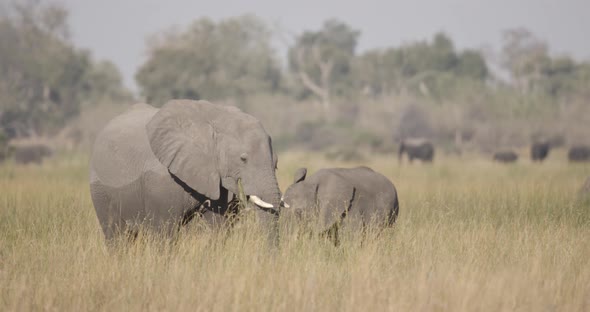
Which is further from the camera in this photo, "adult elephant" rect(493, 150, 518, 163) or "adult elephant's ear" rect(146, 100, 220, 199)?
"adult elephant" rect(493, 150, 518, 163)

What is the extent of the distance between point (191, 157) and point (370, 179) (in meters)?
2.63

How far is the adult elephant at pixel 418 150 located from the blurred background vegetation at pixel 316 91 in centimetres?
270

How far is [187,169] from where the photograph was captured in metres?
7.05

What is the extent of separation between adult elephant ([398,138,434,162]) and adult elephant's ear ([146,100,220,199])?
2628 cm

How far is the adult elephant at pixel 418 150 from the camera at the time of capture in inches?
1313

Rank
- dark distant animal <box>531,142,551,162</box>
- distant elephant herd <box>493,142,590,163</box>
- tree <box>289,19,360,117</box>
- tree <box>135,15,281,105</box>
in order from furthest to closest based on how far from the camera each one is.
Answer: tree <box>289,19,360,117</box> → tree <box>135,15,281,105</box> → dark distant animal <box>531,142,551,162</box> → distant elephant herd <box>493,142,590,163</box>

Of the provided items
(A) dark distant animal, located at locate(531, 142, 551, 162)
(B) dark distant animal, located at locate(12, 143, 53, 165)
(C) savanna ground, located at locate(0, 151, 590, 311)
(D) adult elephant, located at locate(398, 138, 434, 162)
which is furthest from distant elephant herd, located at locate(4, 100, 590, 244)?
(A) dark distant animal, located at locate(531, 142, 551, 162)

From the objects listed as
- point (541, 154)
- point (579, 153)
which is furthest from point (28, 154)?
point (579, 153)

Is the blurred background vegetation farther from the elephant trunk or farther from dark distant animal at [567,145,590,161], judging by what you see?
the elephant trunk

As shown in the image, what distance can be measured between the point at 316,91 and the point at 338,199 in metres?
48.8

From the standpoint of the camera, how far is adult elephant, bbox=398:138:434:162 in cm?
3334

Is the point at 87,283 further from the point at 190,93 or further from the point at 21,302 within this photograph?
the point at 190,93

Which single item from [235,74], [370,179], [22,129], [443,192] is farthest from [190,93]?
[370,179]

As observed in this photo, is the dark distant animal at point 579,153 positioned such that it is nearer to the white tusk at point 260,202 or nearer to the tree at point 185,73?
the tree at point 185,73
